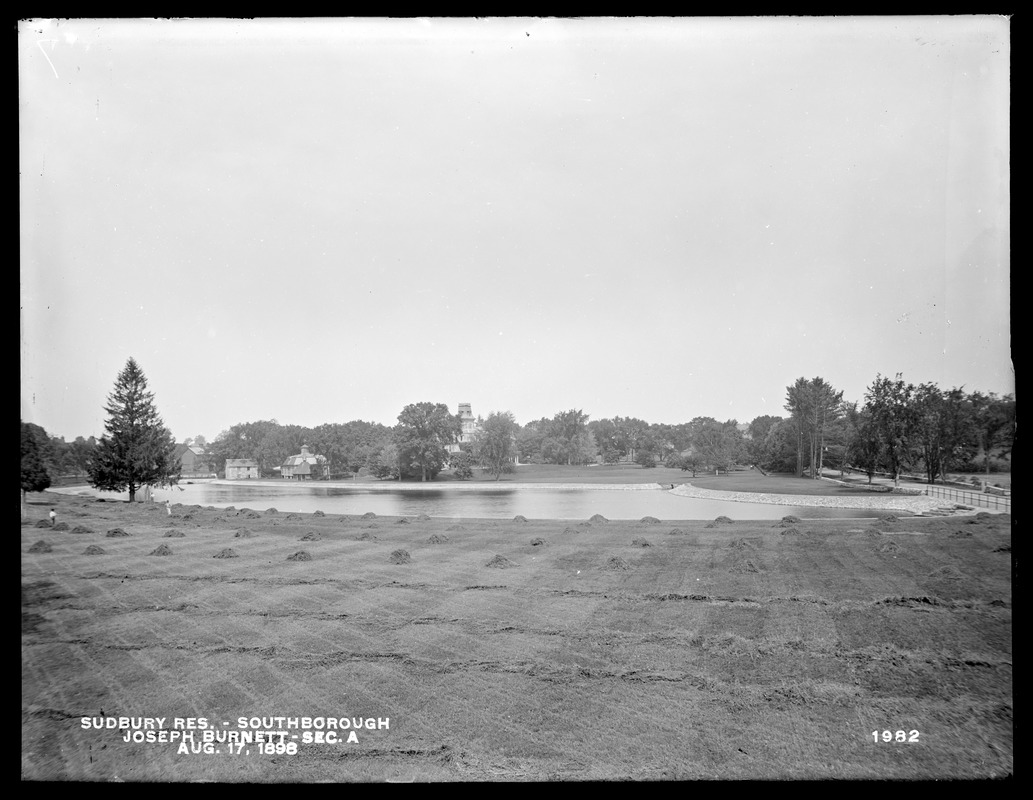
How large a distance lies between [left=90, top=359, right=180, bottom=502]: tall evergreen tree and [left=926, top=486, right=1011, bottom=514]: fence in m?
9.71

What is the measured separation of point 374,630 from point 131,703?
1.86 m

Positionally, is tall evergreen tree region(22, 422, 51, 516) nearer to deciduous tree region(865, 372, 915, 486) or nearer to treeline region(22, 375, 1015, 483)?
treeline region(22, 375, 1015, 483)

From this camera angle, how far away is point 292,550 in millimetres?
7074

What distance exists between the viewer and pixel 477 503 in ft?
43.8

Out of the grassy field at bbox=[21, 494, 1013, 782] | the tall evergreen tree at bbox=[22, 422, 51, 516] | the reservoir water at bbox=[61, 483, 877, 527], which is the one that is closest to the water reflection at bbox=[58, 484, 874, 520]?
the reservoir water at bbox=[61, 483, 877, 527]

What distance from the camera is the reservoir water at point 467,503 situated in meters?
8.77

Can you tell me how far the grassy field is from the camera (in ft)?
10.1

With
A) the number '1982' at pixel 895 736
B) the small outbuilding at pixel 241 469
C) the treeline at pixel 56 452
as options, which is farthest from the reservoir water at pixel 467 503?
the number '1982' at pixel 895 736

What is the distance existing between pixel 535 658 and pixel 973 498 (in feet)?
20.0

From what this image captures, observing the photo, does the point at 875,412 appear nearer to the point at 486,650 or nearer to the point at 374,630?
the point at 486,650

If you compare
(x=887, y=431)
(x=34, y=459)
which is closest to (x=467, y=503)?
(x=34, y=459)

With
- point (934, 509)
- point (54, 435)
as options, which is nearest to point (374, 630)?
point (54, 435)

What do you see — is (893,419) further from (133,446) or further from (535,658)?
(133,446)

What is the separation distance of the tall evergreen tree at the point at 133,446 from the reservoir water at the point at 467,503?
330 millimetres
